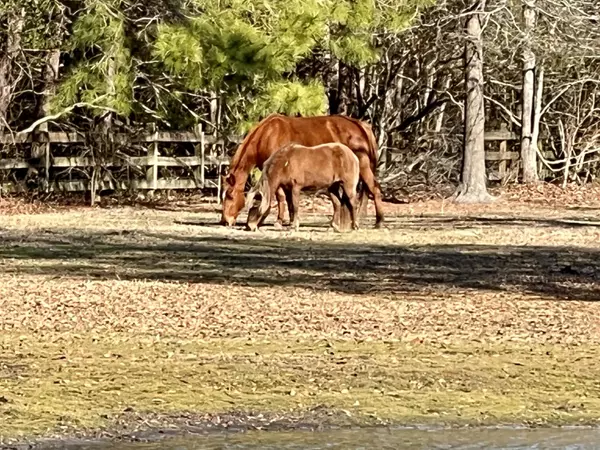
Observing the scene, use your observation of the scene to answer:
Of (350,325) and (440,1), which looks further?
(440,1)

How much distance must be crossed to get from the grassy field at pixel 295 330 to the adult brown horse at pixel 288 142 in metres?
2.04

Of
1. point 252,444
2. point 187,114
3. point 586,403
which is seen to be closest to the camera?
point 252,444

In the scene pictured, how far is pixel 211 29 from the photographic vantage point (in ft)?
67.6

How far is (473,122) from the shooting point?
2562 cm

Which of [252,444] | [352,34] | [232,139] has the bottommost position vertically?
[252,444]

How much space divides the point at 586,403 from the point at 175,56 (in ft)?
46.1

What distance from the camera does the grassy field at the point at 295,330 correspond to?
7.15 meters

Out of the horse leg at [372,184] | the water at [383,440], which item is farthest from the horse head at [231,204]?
the water at [383,440]

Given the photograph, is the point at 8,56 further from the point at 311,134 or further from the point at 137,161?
the point at 311,134

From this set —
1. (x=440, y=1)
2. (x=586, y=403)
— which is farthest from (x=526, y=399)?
(x=440, y=1)

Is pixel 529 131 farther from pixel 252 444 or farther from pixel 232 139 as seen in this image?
pixel 252 444

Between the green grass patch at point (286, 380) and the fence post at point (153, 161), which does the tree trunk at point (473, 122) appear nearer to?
the fence post at point (153, 161)

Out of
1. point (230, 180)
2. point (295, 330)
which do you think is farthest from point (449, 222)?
point (295, 330)

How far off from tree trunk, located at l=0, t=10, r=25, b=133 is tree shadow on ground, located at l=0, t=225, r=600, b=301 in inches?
276
